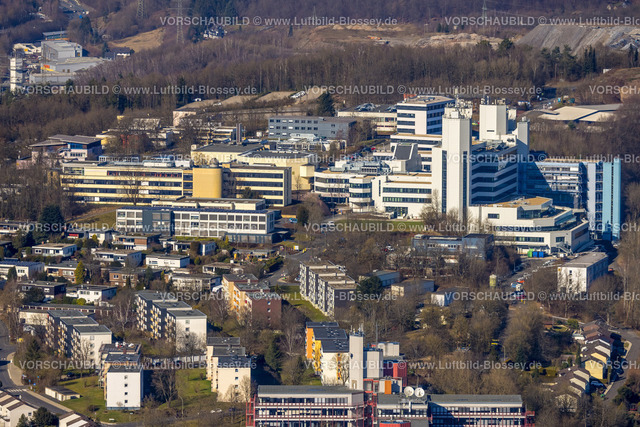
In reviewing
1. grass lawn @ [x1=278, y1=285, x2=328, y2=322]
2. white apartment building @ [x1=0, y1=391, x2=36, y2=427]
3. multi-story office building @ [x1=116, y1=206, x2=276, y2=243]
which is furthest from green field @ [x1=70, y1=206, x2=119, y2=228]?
white apartment building @ [x1=0, y1=391, x2=36, y2=427]

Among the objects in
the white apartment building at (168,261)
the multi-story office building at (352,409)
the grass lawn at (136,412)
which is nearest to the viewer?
the multi-story office building at (352,409)

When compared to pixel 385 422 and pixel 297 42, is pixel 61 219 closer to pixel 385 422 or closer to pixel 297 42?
pixel 385 422

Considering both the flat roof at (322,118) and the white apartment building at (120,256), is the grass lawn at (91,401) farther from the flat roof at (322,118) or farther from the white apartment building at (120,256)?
the flat roof at (322,118)

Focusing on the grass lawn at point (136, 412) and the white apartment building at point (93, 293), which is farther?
the white apartment building at point (93, 293)

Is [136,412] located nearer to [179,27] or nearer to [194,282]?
[194,282]

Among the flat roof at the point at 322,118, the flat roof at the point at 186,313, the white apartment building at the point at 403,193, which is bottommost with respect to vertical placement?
the flat roof at the point at 186,313

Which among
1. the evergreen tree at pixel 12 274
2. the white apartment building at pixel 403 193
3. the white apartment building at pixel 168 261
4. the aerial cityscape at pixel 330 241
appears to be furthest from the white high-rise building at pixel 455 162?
the evergreen tree at pixel 12 274

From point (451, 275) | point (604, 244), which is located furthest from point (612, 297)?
point (604, 244)
